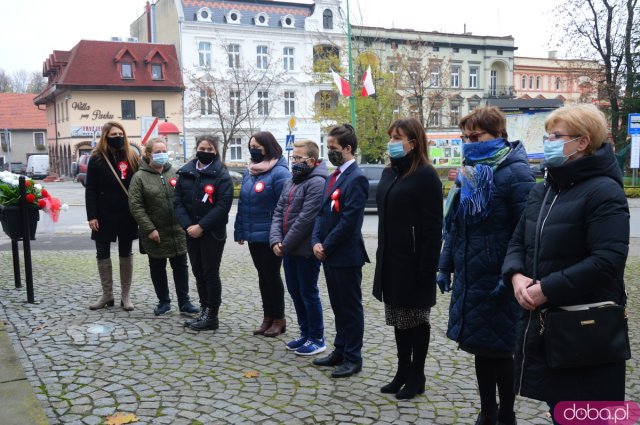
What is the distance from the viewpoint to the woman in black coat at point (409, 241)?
430cm

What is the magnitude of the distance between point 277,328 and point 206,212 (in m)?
1.35

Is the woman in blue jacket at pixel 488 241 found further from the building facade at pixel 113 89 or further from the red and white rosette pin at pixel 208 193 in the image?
the building facade at pixel 113 89

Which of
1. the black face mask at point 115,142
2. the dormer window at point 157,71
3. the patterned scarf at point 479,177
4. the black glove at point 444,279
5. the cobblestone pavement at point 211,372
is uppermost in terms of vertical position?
the dormer window at point 157,71

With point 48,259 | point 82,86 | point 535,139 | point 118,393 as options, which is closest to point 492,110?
point 118,393

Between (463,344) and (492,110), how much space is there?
141cm

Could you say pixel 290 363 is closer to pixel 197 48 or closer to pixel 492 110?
pixel 492 110

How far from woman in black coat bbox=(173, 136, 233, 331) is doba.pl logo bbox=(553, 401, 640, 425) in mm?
3893

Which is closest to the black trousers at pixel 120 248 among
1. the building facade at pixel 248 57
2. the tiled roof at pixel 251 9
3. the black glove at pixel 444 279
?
the black glove at pixel 444 279

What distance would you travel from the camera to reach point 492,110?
3723 mm

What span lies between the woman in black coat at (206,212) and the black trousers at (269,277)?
1.49 ft

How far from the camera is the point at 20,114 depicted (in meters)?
67.0

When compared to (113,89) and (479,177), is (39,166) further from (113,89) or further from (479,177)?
(479,177)

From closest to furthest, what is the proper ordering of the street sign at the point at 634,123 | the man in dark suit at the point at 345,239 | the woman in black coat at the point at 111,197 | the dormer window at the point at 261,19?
the man in dark suit at the point at 345,239
the woman in black coat at the point at 111,197
the street sign at the point at 634,123
the dormer window at the point at 261,19

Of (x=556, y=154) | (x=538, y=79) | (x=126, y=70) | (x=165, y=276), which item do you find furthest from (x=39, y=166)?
(x=538, y=79)
